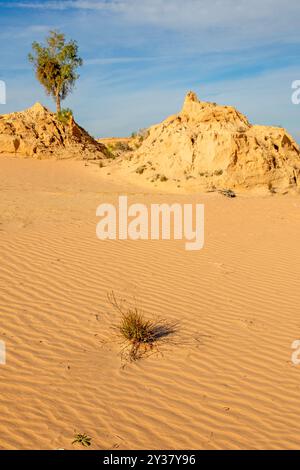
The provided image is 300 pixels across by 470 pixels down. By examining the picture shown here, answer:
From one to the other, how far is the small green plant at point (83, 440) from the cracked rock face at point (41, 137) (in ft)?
71.7

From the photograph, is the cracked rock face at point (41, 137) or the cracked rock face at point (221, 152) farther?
the cracked rock face at point (41, 137)

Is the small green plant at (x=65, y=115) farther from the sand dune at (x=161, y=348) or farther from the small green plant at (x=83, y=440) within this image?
the small green plant at (x=83, y=440)

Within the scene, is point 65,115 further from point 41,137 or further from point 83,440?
point 83,440

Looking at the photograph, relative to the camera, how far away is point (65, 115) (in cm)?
2622

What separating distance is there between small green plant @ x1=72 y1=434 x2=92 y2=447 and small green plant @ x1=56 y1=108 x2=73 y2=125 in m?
24.1

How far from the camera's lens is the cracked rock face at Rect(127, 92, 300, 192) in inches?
699

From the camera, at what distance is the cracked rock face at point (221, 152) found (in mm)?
17750

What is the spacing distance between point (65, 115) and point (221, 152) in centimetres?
Answer: 1185

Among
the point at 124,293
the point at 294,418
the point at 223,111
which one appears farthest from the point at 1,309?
the point at 223,111

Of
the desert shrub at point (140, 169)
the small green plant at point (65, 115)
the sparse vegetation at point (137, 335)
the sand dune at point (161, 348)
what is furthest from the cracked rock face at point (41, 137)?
the sparse vegetation at point (137, 335)

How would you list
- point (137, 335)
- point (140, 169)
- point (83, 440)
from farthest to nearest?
point (140, 169), point (137, 335), point (83, 440)

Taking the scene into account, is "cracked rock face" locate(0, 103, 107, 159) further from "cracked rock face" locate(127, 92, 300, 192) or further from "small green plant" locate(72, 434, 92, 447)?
"small green plant" locate(72, 434, 92, 447)

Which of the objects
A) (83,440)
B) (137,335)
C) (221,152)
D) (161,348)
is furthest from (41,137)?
Answer: (83,440)

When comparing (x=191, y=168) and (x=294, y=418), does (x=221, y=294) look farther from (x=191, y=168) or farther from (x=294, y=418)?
(x=191, y=168)
